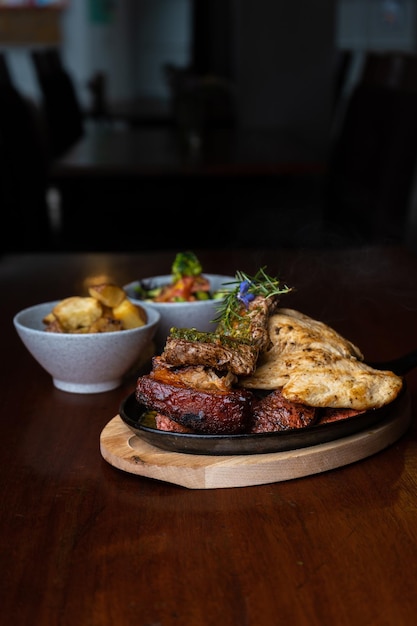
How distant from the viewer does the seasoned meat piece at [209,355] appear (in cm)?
91

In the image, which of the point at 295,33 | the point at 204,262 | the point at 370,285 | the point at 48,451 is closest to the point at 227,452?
the point at 48,451

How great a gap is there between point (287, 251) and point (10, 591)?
133cm

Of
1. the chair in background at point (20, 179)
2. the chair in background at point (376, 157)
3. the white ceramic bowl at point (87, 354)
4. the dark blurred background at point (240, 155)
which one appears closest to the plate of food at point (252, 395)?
the white ceramic bowl at point (87, 354)

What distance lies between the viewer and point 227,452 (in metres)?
0.88

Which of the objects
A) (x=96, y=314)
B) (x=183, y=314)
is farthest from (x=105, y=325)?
(x=183, y=314)

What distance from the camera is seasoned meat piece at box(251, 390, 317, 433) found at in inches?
35.6

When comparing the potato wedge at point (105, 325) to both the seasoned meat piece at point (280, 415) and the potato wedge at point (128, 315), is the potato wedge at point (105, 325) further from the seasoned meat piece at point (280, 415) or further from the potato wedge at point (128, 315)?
the seasoned meat piece at point (280, 415)

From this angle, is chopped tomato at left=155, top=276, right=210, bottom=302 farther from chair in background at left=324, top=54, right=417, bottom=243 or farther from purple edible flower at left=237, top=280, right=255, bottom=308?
chair in background at left=324, top=54, right=417, bottom=243

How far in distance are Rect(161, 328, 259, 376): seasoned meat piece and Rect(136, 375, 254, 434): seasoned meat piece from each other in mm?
29

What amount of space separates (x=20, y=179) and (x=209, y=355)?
9.53 ft

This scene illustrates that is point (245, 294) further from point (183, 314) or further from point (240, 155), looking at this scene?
point (240, 155)

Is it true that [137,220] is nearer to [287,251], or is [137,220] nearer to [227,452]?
[287,251]

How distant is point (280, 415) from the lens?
2.97 ft

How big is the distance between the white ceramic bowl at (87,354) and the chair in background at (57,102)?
337cm
